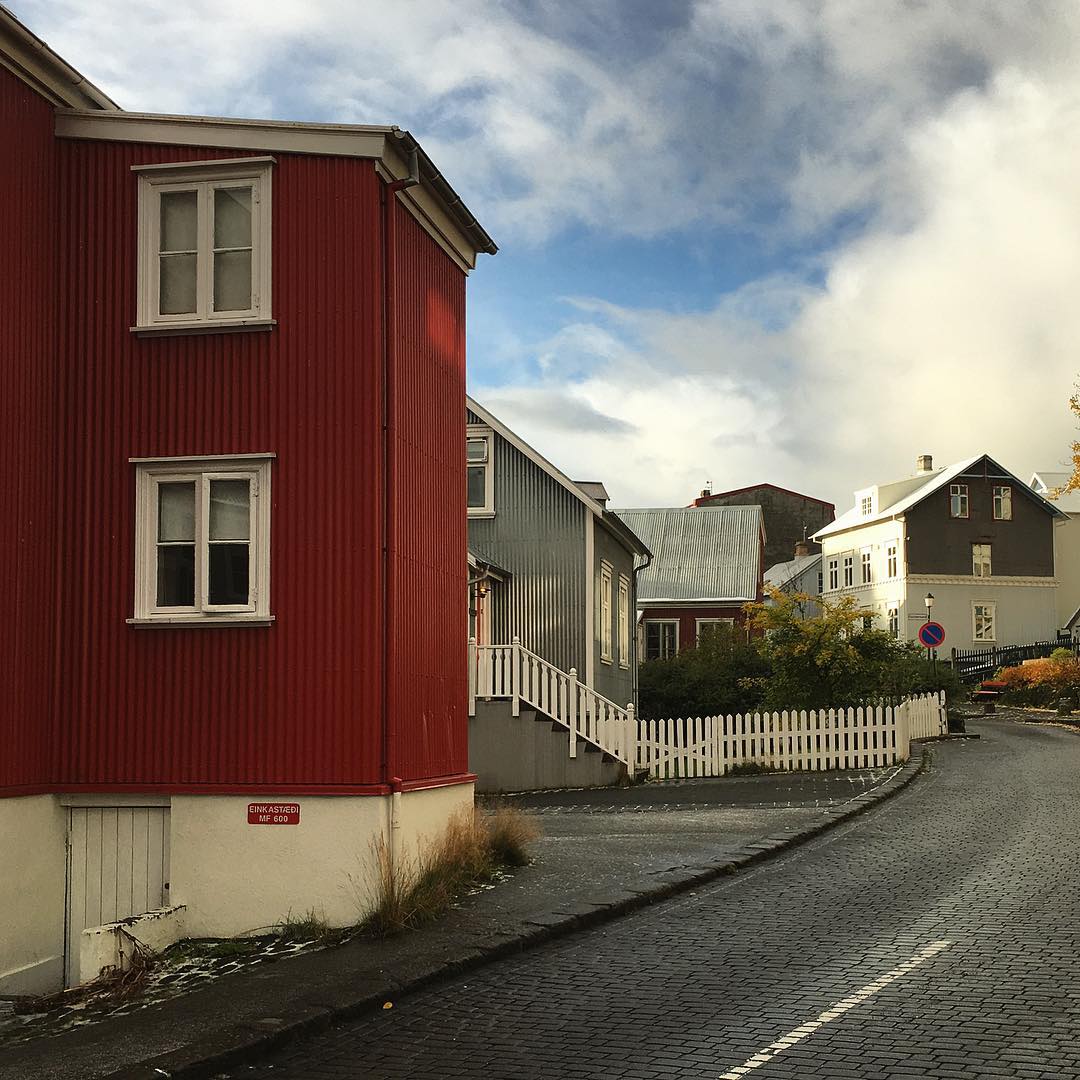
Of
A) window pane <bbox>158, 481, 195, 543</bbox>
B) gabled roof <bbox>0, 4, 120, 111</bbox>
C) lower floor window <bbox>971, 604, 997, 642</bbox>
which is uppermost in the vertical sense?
gabled roof <bbox>0, 4, 120, 111</bbox>

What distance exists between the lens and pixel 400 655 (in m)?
13.0

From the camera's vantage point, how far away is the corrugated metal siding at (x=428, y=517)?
13227mm

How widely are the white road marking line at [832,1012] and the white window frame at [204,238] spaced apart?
7452mm

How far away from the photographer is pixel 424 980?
966 cm

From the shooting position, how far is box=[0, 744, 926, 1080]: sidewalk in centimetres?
811

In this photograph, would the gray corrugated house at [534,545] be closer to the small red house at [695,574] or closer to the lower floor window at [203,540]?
the lower floor window at [203,540]

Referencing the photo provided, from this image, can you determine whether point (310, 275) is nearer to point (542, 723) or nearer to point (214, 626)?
point (214, 626)

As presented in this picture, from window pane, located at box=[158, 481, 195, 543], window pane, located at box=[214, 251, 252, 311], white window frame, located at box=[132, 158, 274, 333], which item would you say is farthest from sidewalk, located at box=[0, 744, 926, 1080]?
window pane, located at box=[214, 251, 252, 311]

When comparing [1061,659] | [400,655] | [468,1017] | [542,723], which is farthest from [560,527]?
[1061,659]

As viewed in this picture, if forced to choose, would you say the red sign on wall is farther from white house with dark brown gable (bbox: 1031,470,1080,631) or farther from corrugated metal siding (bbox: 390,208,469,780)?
white house with dark brown gable (bbox: 1031,470,1080,631)

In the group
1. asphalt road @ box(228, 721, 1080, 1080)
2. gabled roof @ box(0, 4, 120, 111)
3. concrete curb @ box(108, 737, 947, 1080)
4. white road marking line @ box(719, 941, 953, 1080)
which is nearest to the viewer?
white road marking line @ box(719, 941, 953, 1080)

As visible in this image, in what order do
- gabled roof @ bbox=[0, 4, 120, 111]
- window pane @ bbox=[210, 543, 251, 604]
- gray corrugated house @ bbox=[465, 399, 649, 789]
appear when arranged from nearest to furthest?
1. gabled roof @ bbox=[0, 4, 120, 111]
2. window pane @ bbox=[210, 543, 251, 604]
3. gray corrugated house @ bbox=[465, 399, 649, 789]

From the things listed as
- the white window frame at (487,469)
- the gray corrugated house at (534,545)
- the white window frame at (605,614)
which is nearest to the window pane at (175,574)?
the gray corrugated house at (534,545)

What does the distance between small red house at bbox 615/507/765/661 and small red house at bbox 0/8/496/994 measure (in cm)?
4329
